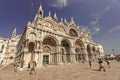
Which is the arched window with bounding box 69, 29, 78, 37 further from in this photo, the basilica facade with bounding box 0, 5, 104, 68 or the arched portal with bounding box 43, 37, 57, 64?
the arched portal with bounding box 43, 37, 57, 64

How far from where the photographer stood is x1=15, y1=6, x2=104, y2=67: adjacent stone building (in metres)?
20.6

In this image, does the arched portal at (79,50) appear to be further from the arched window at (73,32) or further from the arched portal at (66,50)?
the arched portal at (66,50)

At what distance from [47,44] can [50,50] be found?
2136mm

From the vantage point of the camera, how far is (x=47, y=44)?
82.7 feet

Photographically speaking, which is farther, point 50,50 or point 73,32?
point 73,32

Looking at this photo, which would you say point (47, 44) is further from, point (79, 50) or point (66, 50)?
point (79, 50)

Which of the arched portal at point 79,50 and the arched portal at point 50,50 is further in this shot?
the arched portal at point 79,50

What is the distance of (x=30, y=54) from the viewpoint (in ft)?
69.1

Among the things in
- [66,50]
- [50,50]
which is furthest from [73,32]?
[50,50]

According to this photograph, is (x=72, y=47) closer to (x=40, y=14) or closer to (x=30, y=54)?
(x=30, y=54)

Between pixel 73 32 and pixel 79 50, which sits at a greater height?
pixel 73 32

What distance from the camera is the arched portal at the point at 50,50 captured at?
80.6 ft

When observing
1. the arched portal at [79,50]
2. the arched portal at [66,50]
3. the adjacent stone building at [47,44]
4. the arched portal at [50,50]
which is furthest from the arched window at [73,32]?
the arched portal at [50,50]

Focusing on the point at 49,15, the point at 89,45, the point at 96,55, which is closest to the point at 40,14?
the point at 49,15
